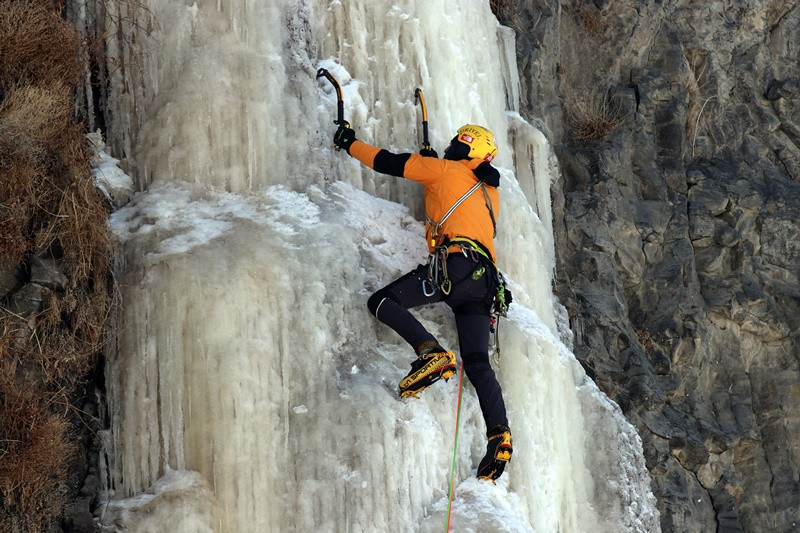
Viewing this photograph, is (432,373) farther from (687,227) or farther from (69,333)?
(687,227)

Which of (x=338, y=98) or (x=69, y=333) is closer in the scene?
(x=69, y=333)

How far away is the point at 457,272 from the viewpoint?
705cm

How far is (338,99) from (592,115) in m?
4.53

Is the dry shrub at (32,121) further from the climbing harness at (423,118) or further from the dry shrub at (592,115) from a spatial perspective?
the dry shrub at (592,115)

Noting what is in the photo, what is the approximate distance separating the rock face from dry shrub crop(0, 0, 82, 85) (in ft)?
16.5

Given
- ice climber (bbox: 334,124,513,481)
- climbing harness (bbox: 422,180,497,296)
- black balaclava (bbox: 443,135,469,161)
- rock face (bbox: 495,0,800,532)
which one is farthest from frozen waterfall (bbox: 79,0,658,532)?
rock face (bbox: 495,0,800,532)

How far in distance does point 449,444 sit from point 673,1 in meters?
7.64

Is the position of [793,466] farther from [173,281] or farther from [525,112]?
[173,281]

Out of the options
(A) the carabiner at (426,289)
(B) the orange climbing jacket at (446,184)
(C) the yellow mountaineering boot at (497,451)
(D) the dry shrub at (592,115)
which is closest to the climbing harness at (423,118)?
(B) the orange climbing jacket at (446,184)

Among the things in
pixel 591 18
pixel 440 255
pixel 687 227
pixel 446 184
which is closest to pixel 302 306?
pixel 440 255

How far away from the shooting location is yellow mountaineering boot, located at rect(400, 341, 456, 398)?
6613 millimetres

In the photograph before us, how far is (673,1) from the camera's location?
41.5 feet

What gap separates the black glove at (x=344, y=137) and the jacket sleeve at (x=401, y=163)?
0.06 m

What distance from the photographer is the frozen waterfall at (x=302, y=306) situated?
263 inches
